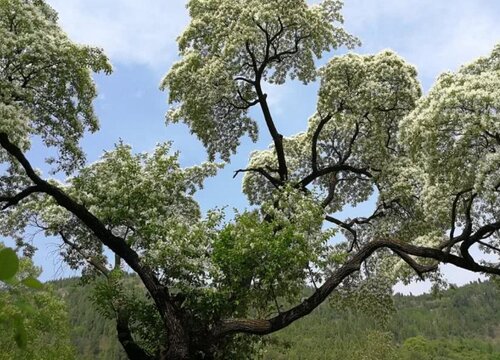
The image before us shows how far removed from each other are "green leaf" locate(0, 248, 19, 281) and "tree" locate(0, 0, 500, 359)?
50.7 feet

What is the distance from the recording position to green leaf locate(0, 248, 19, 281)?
153 centimetres

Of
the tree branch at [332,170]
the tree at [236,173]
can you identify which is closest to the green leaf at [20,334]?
the tree at [236,173]

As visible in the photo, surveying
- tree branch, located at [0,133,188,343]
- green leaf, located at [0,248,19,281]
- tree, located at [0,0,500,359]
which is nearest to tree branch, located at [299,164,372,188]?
tree, located at [0,0,500,359]

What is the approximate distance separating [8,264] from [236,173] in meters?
25.2

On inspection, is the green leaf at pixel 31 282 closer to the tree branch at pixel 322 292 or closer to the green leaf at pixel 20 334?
the green leaf at pixel 20 334

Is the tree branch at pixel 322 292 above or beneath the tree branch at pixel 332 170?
beneath

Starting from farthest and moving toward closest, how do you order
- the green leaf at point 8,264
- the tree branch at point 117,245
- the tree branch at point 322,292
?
the tree branch at point 322,292 → the tree branch at point 117,245 → the green leaf at point 8,264

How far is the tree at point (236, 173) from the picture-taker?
16.9 metres

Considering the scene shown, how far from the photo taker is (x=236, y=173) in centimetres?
2673

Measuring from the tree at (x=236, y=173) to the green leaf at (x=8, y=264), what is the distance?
50.7 feet

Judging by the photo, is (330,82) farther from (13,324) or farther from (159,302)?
(13,324)

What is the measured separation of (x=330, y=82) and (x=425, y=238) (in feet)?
29.1

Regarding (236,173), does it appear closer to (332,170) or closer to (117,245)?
(332,170)

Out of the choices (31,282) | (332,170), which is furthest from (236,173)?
(31,282)
